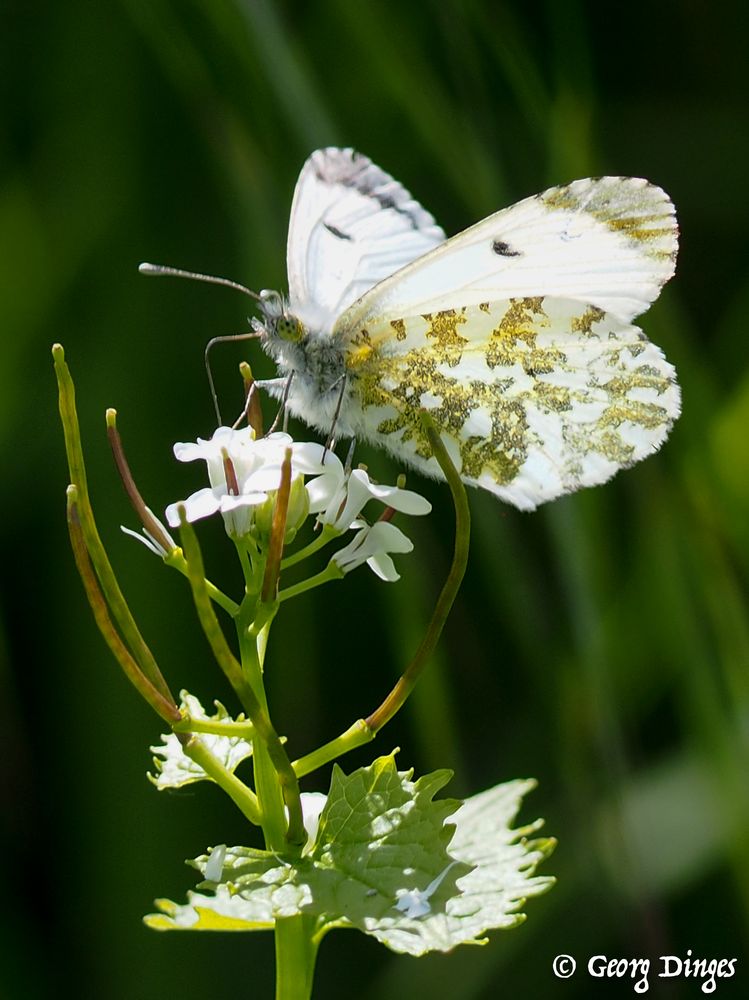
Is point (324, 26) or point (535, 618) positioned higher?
point (324, 26)

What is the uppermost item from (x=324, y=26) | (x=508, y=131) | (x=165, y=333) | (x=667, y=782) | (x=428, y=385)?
(x=324, y=26)

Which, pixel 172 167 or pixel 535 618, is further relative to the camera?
pixel 172 167

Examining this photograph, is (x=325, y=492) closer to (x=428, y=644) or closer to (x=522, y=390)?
(x=428, y=644)

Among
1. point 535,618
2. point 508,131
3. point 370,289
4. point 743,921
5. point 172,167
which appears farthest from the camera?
point 172,167

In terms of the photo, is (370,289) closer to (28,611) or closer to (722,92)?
(28,611)

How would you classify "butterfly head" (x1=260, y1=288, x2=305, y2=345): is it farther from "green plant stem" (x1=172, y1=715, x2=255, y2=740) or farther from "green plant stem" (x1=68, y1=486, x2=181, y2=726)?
"green plant stem" (x1=172, y1=715, x2=255, y2=740)

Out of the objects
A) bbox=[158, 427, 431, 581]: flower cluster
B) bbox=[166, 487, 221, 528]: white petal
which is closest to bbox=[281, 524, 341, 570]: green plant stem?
bbox=[158, 427, 431, 581]: flower cluster

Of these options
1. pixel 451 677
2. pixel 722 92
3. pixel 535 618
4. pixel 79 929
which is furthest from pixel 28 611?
pixel 722 92
